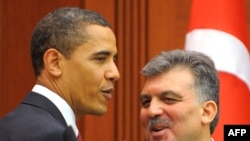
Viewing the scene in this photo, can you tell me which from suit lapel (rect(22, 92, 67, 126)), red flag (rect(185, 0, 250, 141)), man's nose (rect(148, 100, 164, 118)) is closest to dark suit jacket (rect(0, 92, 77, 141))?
suit lapel (rect(22, 92, 67, 126))

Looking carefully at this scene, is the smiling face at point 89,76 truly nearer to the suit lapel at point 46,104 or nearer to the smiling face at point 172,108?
the suit lapel at point 46,104

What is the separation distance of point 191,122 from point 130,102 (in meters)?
1.39

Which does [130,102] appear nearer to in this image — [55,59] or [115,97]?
[115,97]

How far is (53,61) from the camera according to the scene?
1907 mm

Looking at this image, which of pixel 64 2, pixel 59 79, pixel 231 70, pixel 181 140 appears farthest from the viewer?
pixel 64 2

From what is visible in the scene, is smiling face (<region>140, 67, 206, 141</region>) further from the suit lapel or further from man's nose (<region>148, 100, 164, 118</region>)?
the suit lapel

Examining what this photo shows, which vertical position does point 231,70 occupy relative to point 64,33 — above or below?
below

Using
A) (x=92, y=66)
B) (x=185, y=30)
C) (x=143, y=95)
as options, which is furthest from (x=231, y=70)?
(x=92, y=66)

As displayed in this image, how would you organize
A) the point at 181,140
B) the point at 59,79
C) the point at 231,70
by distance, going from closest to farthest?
1. the point at 59,79
2. the point at 181,140
3. the point at 231,70

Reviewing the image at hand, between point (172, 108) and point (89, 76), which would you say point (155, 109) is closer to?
point (172, 108)

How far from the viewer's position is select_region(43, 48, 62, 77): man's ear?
190cm

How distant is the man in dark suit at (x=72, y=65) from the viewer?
1.89 meters

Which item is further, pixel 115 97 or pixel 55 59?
pixel 115 97

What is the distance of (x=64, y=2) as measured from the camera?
367cm
